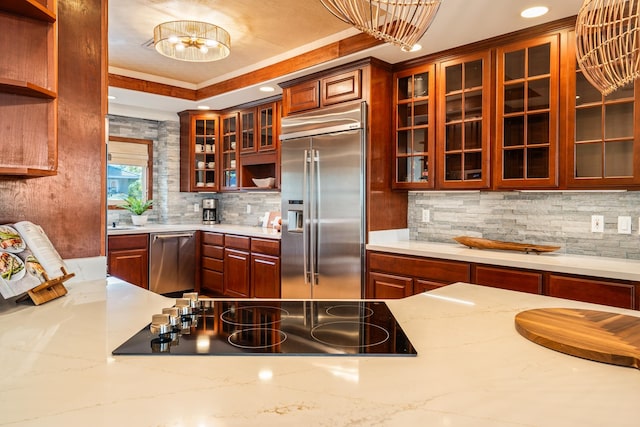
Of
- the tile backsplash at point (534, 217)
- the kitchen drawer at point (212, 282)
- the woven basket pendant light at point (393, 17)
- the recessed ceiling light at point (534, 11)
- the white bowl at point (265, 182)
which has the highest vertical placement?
the recessed ceiling light at point (534, 11)

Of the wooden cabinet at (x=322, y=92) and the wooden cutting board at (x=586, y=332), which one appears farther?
the wooden cabinet at (x=322, y=92)

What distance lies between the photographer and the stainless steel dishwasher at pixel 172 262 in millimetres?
4762

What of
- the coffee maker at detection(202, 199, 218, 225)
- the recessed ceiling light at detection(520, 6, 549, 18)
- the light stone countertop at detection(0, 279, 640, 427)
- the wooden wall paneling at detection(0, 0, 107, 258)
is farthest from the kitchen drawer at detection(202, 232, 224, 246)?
the light stone countertop at detection(0, 279, 640, 427)

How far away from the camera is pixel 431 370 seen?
0.90 metres

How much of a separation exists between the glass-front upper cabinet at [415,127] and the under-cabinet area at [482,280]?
69 cm

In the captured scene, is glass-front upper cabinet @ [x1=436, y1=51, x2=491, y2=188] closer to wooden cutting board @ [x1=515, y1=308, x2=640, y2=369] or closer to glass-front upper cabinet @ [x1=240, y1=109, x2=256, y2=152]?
wooden cutting board @ [x1=515, y1=308, x2=640, y2=369]

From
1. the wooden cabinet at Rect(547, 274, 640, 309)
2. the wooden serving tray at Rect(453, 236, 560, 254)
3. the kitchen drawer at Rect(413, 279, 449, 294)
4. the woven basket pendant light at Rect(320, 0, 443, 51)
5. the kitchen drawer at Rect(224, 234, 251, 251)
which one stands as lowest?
the kitchen drawer at Rect(413, 279, 449, 294)

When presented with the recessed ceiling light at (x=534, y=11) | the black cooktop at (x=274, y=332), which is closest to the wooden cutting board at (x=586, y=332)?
the black cooktop at (x=274, y=332)

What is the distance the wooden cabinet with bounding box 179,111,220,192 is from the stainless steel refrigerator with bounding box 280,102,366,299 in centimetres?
179

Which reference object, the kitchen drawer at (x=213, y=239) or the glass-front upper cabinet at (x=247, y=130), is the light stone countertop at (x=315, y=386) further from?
the glass-front upper cabinet at (x=247, y=130)

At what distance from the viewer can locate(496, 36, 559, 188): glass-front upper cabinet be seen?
9.02 ft

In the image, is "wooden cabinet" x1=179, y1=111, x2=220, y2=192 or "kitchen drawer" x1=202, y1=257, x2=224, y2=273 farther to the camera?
"wooden cabinet" x1=179, y1=111, x2=220, y2=192

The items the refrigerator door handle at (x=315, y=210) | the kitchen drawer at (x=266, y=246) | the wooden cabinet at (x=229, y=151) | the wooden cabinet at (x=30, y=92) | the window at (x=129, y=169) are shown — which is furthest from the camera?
the window at (x=129, y=169)

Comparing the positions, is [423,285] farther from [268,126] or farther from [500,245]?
→ [268,126]
